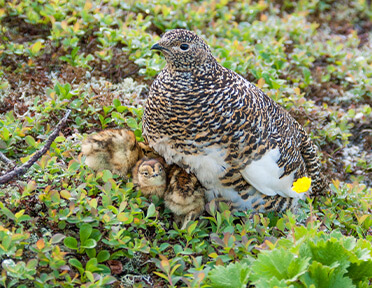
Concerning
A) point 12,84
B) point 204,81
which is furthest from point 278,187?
point 12,84

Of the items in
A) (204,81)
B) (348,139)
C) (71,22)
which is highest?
(204,81)

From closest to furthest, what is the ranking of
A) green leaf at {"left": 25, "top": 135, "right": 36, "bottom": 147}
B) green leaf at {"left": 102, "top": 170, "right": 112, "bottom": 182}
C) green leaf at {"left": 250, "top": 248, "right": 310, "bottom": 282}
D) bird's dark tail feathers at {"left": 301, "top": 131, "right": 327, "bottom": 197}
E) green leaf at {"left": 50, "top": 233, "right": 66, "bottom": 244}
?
green leaf at {"left": 250, "top": 248, "right": 310, "bottom": 282} → green leaf at {"left": 50, "top": 233, "right": 66, "bottom": 244} → green leaf at {"left": 102, "top": 170, "right": 112, "bottom": 182} → green leaf at {"left": 25, "top": 135, "right": 36, "bottom": 147} → bird's dark tail feathers at {"left": 301, "top": 131, "right": 327, "bottom": 197}

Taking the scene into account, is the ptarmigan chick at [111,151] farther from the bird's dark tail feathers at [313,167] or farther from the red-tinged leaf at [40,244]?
the bird's dark tail feathers at [313,167]

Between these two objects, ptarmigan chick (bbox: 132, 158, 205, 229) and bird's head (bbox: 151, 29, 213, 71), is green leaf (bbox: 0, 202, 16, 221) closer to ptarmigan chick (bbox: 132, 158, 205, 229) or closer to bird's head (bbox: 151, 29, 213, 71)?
ptarmigan chick (bbox: 132, 158, 205, 229)

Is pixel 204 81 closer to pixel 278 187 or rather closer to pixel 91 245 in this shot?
pixel 278 187

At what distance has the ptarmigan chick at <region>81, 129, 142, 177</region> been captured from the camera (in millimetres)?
3662

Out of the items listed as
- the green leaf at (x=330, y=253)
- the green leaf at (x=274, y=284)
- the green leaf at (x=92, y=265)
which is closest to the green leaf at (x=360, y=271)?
the green leaf at (x=330, y=253)

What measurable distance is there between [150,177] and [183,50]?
0.98 metres

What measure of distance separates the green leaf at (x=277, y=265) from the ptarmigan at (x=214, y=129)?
851 millimetres

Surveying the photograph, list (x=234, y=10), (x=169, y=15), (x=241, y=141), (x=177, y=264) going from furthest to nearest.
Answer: (x=234, y=10)
(x=169, y=15)
(x=241, y=141)
(x=177, y=264)

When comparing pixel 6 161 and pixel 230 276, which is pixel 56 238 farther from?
pixel 230 276

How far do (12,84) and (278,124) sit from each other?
102 inches

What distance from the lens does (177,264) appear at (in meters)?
3.11

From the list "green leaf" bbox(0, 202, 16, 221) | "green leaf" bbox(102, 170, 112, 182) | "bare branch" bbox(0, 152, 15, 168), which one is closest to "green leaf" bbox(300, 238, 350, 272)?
"green leaf" bbox(102, 170, 112, 182)
